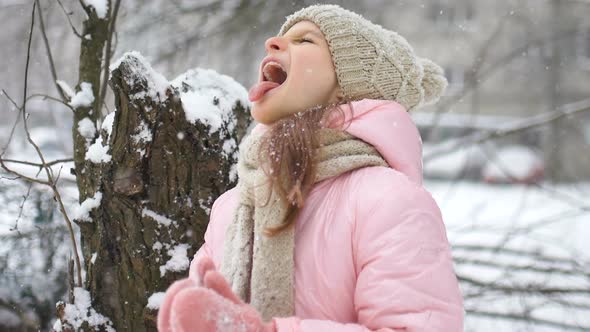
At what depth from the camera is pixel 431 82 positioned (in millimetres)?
1657

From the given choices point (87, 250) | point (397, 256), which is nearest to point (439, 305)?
point (397, 256)

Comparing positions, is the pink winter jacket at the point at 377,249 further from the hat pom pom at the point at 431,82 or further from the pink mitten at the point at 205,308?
the hat pom pom at the point at 431,82

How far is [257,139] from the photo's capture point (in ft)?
4.63

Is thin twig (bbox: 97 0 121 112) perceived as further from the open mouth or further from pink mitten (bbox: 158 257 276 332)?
pink mitten (bbox: 158 257 276 332)

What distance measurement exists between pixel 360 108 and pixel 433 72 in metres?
0.39

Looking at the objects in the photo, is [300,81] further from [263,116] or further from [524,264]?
[524,264]

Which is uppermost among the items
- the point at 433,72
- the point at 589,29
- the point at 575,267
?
the point at 589,29

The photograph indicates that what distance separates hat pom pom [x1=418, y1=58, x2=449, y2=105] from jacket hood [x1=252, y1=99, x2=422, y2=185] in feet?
0.90

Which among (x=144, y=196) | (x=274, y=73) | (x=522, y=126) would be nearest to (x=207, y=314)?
(x=274, y=73)

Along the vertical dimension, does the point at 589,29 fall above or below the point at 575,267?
above

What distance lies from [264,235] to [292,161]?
0.58 feet

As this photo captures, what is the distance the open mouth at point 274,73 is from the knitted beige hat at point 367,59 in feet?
0.47

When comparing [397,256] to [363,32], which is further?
[363,32]

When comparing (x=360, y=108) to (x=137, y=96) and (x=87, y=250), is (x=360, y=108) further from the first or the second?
(x=87, y=250)
